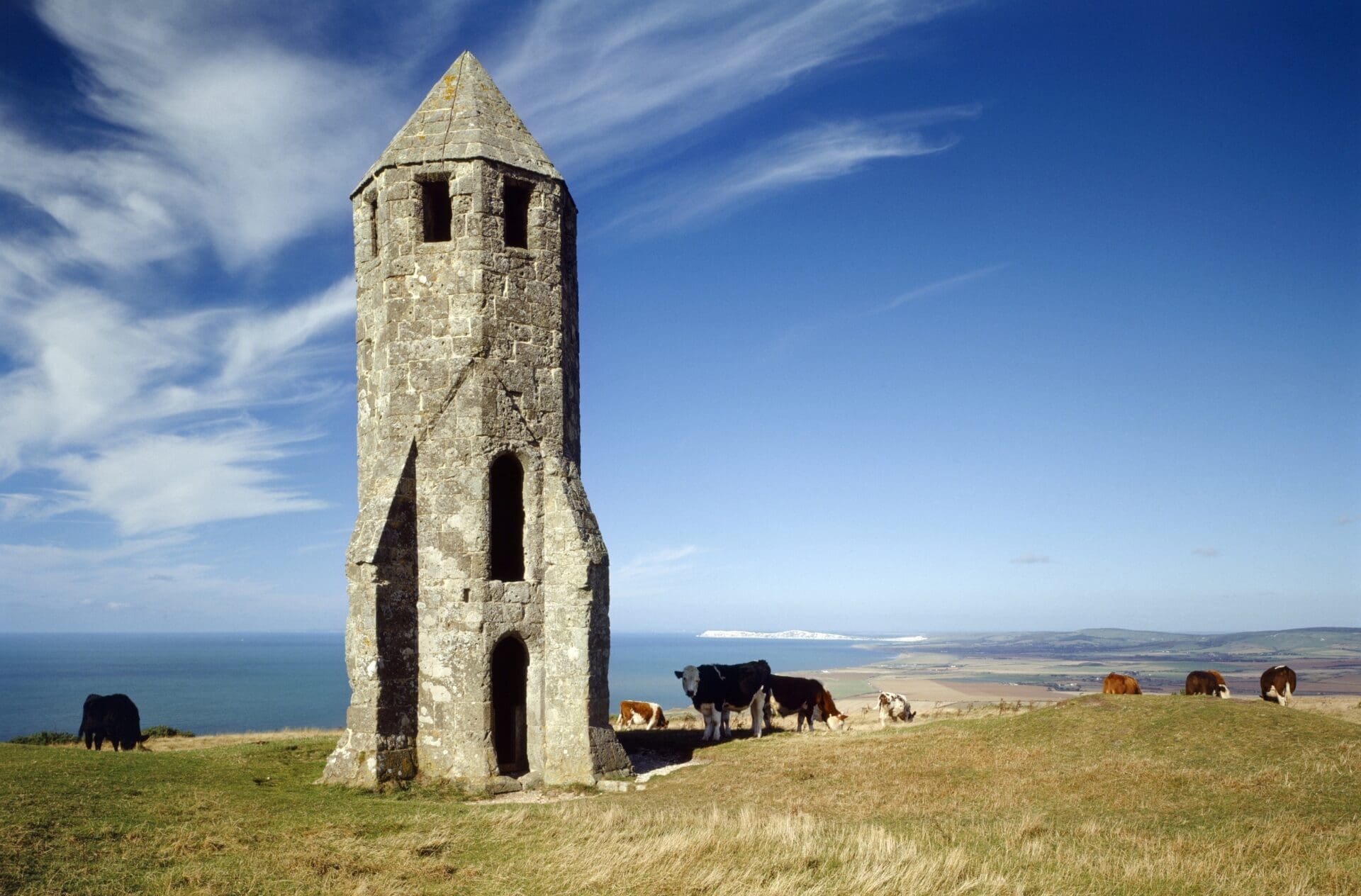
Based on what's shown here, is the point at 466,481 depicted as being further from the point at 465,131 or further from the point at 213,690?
the point at 213,690

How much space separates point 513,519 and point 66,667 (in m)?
173

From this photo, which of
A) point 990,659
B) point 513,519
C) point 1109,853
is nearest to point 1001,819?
point 1109,853

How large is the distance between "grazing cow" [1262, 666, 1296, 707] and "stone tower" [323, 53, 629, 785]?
17203 mm

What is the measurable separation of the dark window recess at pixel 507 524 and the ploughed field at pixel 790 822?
472 centimetres

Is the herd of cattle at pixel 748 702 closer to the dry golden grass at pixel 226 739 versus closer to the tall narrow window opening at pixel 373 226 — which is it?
the dry golden grass at pixel 226 739

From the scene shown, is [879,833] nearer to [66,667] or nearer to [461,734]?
[461,734]

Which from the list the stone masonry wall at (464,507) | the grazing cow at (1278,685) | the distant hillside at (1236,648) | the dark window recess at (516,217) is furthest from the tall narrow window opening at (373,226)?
the distant hillside at (1236,648)

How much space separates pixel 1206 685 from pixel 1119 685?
241cm

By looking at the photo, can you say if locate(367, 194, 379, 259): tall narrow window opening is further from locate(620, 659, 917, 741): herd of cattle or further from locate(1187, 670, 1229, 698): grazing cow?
locate(1187, 670, 1229, 698): grazing cow

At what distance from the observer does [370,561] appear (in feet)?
48.6

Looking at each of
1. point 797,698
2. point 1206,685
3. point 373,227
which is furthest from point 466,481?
point 1206,685

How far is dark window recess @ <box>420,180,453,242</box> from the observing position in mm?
16453

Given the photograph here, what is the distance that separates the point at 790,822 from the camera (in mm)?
10438

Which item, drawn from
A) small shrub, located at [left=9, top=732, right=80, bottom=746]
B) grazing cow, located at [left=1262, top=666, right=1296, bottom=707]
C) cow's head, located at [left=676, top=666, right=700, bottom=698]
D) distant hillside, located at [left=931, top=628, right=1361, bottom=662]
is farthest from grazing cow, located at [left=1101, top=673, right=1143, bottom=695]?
distant hillside, located at [left=931, top=628, right=1361, bottom=662]
